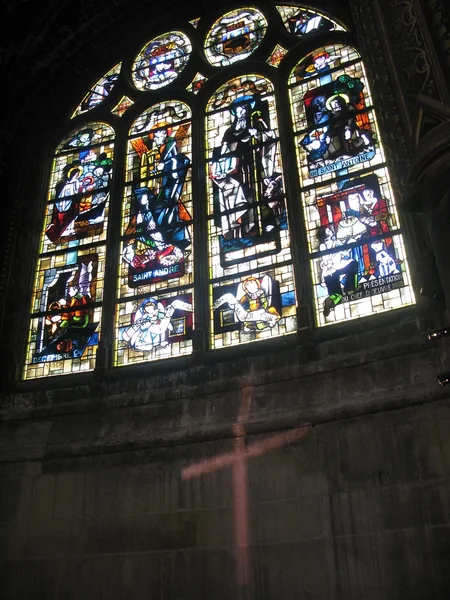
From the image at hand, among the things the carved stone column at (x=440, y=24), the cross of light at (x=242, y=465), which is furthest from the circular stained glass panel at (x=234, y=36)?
the cross of light at (x=242, y=465)

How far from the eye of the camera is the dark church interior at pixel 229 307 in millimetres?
4688

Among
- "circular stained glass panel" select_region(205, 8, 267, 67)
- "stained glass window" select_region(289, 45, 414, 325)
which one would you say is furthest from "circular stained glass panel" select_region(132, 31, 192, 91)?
"stained glass window" select_region(289, 45, 414, 325)

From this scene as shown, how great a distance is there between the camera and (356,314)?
5625mm

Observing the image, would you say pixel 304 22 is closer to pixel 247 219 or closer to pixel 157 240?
pixel 247 219

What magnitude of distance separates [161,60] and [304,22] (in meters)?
1.90

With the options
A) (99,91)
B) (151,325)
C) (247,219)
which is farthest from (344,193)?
(99,91)

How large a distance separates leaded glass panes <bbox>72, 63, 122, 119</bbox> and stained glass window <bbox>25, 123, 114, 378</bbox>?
351 mm

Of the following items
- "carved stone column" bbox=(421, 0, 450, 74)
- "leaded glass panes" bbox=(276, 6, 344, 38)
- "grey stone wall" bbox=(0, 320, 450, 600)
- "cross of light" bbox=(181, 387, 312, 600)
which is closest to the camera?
"carved stone column" bbox=(421, 0, 450, 74)

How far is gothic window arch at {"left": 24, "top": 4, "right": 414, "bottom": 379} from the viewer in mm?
5980

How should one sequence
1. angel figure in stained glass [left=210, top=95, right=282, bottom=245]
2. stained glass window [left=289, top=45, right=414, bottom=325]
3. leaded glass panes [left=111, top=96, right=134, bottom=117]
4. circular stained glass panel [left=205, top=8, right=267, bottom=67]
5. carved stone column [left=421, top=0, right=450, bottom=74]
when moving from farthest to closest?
leaded glass panes [left=111, top=96, right=134, bottom=117] → circular stained glass panel [left=205, top=8, right=267, bottom=67] → angel figure in stained glass [left=210, top=95, right=282, bottom=245] → stained glass window [left=289, top=45, right=414, bottom=325] → carved stone column [left=421, top=0, right=450, bottom=74]

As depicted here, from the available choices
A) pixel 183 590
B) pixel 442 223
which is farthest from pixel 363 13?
pixel 183 590

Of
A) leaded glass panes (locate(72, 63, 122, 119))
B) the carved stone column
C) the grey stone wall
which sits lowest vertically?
the grey stone wall

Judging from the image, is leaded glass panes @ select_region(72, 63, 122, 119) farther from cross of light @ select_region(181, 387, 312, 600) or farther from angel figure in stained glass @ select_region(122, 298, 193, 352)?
cross of light @ select_region(181, 387, 312, 600)

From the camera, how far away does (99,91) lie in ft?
27.7
